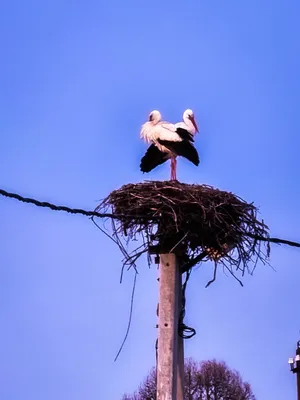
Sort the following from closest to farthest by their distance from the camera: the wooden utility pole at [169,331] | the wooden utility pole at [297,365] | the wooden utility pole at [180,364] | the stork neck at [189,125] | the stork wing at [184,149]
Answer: the wooden utility pole at [169,331] < the wooden utility pole at [180,364] < the stork wing at [184,149] < the stork neck at [189,125] < the wooden utility pole at [297,365]

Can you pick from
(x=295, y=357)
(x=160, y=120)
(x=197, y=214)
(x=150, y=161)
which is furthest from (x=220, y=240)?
(x=295, y=357)

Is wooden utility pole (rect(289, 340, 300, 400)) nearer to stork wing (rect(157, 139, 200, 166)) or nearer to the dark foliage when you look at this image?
the dark foliage

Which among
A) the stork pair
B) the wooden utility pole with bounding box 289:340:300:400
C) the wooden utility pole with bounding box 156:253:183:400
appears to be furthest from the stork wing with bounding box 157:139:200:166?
the wooden utility pole with bounding box 289:340:300:400

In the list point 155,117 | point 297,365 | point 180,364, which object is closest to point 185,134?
point 155,117

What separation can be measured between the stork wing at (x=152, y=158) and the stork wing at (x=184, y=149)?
10 cm

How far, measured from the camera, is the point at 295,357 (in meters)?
25.1

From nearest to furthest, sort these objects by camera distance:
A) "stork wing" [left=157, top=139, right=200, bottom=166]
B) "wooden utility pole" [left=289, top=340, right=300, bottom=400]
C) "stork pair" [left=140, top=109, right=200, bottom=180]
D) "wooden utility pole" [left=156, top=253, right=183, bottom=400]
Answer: "wooden utility pole" [left=156, top=253, right=183, bottom=400] → "stork wing" [left=157, top=139, right=200, bottom=166] → "stork pair" [left=140, top=109, right=200, bottom=180] → "wooden utility pole" [left=289, top=340, right=300, bottom=400]

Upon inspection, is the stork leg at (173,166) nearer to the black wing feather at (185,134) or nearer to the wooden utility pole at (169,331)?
the black wing feather at (185,134)

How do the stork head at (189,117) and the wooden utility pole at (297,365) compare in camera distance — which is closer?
the stork head at (189,117)

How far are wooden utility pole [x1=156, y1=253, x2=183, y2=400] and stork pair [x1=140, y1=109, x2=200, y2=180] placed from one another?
2456 millimetres

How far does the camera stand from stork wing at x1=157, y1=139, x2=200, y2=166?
28.6 ft

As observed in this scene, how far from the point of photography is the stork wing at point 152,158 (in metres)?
8.90

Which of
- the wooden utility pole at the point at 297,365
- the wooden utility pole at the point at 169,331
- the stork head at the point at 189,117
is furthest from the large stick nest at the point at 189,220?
the wooden utility pole at the point at 297,365

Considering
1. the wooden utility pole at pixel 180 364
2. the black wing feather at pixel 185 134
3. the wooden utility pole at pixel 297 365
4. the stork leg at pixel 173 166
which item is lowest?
the wooden utility pole at pixel 180 364
